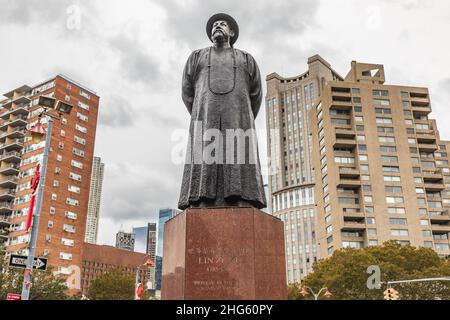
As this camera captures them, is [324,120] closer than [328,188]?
No

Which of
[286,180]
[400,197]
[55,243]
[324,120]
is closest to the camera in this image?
[55,243]

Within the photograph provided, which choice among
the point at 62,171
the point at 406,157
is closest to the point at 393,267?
the point at 406,157

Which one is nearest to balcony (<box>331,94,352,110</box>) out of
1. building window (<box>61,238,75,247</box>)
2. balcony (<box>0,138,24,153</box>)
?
building window (<box>61,238,75,247</box>)

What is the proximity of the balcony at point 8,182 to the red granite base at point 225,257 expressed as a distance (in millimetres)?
62814

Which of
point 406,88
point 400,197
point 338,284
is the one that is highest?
point 406,88

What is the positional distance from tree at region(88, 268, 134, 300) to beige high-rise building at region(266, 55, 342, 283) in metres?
67.1

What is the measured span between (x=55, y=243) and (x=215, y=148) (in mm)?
57304

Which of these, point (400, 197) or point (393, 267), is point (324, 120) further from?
point (393, 267)

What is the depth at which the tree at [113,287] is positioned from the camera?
48.5m

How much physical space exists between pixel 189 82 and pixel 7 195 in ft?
200

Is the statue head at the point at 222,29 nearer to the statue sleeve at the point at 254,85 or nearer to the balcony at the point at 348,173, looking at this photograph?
the statue sleeve at the point at 254,85

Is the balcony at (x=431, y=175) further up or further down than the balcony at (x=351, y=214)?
further up

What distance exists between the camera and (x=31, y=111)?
68.7 metres

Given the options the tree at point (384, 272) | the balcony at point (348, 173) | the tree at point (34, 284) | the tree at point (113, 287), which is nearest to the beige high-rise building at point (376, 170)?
the balcony at point (348, 173)
